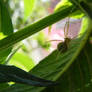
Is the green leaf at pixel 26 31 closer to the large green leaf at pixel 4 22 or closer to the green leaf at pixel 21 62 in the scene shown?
the large green leaf at pixel 4 22

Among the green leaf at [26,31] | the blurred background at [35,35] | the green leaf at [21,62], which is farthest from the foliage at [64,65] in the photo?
the green leaf at [21,62]

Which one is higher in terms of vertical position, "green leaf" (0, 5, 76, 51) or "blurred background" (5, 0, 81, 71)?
"green leaf" (0, 5, 76, 51)

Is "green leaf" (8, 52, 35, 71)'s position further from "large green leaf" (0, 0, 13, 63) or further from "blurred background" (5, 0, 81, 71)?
"large green leaf" (0, 0, 13, 63)

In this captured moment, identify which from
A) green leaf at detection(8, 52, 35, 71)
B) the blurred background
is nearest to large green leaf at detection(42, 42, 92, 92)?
the blurred background

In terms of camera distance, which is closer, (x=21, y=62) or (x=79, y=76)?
(x=79, y=76)

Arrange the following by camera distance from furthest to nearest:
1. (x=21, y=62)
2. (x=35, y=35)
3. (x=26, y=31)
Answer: (x=35, y=35) < (x=21, y=62) < (x=26, y=31)

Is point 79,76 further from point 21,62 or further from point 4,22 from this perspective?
point 21,62

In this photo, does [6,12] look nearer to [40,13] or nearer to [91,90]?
[91,90]

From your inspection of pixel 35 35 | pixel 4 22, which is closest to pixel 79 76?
pixel 4 22

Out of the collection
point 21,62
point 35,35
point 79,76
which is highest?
point 79,76

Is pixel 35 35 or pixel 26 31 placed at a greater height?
pixel 26 31
